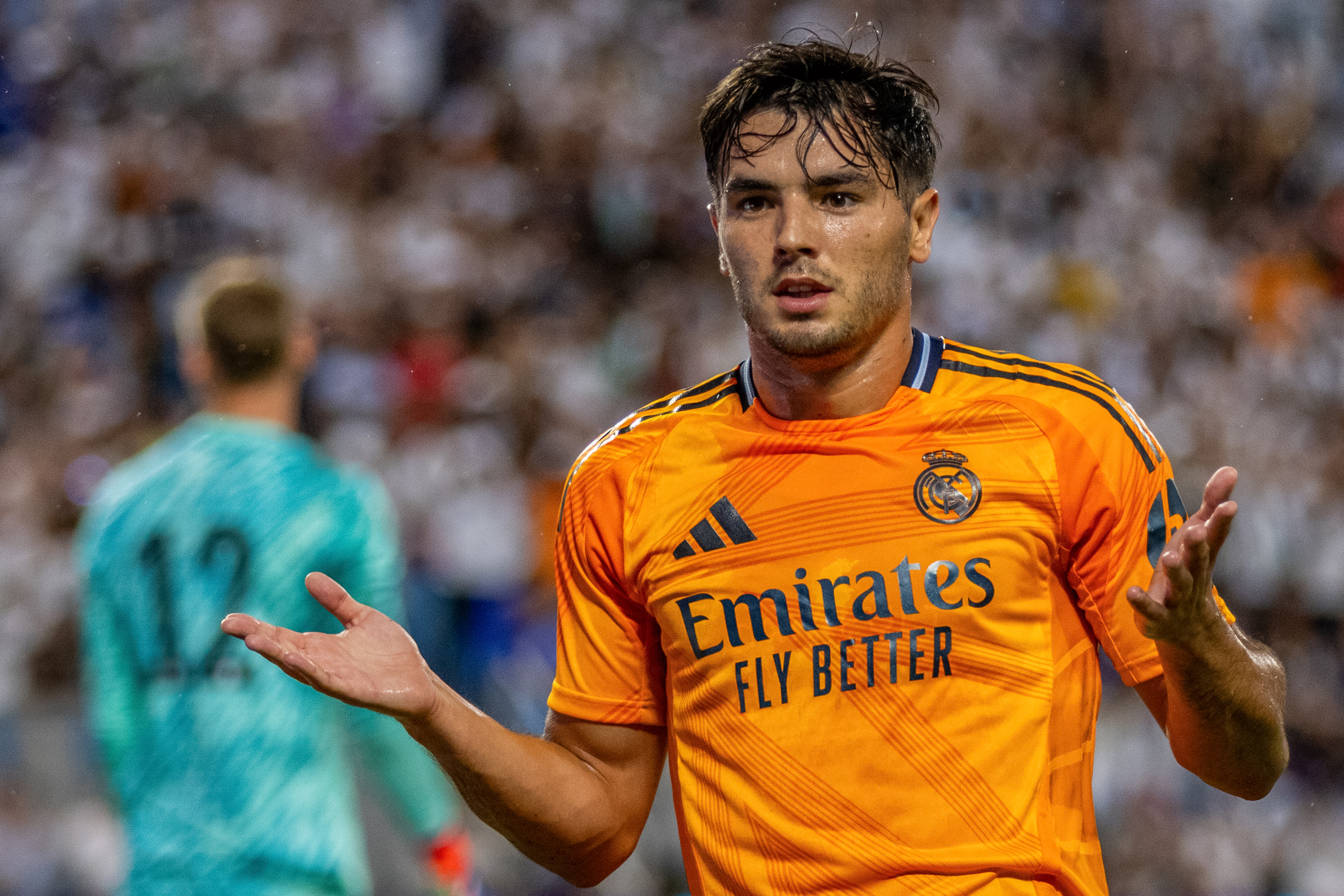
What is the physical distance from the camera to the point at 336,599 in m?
2.15

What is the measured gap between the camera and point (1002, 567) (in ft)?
7.28

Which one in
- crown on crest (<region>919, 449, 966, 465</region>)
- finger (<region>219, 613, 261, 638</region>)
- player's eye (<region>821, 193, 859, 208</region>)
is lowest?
finger (<region>219, 613, 261, 638</region>)

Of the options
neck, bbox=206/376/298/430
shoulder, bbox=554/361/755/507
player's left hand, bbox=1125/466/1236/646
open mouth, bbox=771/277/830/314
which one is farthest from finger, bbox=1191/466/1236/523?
neck, bbox=206/376/298/430

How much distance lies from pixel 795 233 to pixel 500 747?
97 centimetres

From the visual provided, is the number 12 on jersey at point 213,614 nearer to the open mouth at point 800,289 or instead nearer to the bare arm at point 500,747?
the bare arm at point 500,747

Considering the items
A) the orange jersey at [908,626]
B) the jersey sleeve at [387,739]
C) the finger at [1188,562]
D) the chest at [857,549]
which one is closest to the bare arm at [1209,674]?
the finger at [1188,562]

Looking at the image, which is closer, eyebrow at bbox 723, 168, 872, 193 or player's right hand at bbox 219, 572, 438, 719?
player's right hand at bbox 219, 572, 438, 719

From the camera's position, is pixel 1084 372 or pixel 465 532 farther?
pixel 465 532

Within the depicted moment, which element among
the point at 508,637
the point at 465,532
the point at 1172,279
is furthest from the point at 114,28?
the point at 1172,279

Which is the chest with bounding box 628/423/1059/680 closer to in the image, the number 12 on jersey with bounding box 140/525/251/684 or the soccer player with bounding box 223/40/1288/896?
the soccer player with bounding box 223/40/1288/896

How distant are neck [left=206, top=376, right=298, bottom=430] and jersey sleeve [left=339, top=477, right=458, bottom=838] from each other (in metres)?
0.40

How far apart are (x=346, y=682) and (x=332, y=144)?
6889 mm

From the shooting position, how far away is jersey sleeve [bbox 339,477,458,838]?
3365 mm

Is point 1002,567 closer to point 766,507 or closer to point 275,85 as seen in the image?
point 766,507
